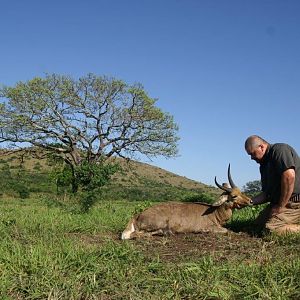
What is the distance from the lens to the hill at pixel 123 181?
38.4 metres

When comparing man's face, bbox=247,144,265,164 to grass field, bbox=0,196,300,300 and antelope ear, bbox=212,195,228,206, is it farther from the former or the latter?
grass field, bbox=0,196,300,300

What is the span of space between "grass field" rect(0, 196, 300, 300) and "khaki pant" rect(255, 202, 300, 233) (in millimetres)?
595

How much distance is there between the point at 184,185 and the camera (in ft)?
211

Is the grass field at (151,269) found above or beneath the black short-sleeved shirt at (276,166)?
beneath

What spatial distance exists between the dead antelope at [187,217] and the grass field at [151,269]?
126 cm

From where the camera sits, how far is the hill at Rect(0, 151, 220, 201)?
3838cm

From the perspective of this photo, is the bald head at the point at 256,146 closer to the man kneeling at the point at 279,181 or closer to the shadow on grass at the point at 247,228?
the man kneeling at the point at 279,181

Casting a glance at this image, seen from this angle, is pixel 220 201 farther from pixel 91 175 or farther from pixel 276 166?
pixel 91 175

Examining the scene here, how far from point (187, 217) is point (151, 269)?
3247 mm

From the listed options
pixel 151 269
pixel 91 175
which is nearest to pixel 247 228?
pixel 151 269

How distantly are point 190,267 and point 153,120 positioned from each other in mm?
31069

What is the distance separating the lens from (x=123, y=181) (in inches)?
2295

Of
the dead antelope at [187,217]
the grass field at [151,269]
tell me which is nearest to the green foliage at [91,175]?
the dead antelope at [187,217]

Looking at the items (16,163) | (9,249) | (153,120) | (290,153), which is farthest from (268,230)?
(16,163)
